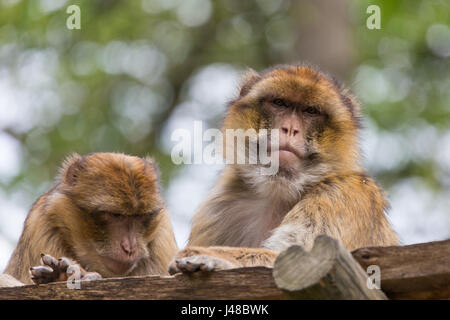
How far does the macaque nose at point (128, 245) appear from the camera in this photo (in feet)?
15.2

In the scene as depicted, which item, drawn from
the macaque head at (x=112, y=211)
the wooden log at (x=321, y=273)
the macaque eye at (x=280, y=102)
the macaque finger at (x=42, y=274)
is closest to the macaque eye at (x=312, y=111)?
the macaque eye at (x=280, y=102)

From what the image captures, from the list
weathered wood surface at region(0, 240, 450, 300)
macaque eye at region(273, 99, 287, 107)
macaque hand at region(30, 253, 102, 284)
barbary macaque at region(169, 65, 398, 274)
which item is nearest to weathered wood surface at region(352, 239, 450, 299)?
weathered wood surface at region(0, 240, 450, 300)

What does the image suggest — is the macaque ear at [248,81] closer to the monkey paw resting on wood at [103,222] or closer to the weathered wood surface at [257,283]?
the monkey paw resting on wood at [103,222]

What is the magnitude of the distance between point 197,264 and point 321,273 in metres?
0.72

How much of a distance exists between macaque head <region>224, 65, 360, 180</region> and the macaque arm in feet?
2.70

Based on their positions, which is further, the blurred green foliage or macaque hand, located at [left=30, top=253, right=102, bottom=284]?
the blurred green foliage

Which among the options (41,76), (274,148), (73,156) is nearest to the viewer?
(274,148)

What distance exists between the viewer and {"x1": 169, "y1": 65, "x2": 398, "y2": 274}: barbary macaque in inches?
169

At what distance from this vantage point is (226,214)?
16.5 ft

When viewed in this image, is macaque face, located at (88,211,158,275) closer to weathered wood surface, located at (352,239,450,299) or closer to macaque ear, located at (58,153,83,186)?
macaque ear, located at (58,153,83,186)

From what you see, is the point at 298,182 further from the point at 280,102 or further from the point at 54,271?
the point at 54,271

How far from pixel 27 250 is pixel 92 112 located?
7.18 metres
